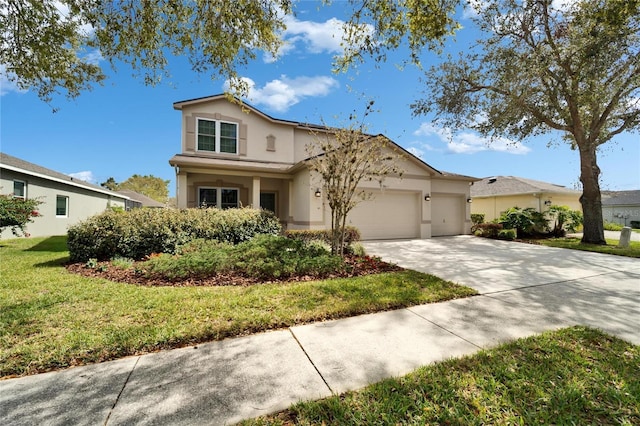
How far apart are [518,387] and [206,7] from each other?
7448 mm

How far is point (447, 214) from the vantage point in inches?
582

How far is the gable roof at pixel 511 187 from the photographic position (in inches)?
716

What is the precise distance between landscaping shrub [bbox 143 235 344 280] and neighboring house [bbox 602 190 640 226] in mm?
39160

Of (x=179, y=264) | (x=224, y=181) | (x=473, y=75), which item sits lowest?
(x=179, y=264)

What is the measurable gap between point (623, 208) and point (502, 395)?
4465cm

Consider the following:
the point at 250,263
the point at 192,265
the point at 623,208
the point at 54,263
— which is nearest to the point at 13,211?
the point at 54,263

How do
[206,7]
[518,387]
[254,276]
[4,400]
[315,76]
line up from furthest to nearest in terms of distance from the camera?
[315,76] → [254,276] → [206,7] → [518,387] → [4,400]

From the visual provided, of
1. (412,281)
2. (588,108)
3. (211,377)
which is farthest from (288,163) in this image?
(588,108)

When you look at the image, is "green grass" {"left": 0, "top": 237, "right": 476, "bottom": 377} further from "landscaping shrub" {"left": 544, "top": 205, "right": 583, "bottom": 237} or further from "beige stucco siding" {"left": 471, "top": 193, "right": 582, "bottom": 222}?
"beige stucco siding" {"left": 471, "top": 193, "right": 582, "bottom": 222}

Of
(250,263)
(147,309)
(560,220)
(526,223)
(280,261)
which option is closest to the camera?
(147,309)

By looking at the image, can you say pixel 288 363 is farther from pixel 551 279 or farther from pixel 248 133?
pixel 248 133

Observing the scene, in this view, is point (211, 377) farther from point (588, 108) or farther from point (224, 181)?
point (588, 108)

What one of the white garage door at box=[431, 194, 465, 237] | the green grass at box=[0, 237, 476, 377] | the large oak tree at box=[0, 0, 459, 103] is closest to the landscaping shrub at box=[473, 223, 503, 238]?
the white garage door at box=[431, 194, 465, 237]

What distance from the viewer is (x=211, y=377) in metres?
2.41
